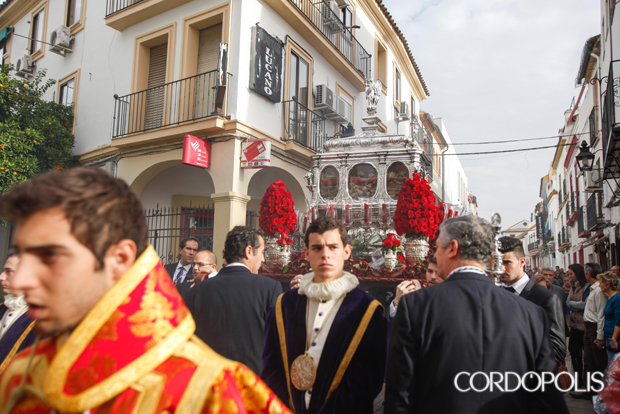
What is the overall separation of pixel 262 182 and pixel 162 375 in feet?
40.5

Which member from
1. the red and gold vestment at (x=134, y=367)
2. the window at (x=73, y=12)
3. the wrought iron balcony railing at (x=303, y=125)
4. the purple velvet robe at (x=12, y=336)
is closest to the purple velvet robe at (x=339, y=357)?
the red and gold vestment at (x=134, y=367)

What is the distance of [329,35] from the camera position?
1360 centimetres

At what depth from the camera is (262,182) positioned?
43.3ft

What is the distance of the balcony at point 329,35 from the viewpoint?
11351 mm

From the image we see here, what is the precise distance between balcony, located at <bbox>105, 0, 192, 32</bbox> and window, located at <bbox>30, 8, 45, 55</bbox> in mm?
4339

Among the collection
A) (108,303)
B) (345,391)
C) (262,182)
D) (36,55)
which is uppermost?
(36,55)

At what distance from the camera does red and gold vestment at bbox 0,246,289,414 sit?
91 cm

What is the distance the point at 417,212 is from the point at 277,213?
236 centimetres

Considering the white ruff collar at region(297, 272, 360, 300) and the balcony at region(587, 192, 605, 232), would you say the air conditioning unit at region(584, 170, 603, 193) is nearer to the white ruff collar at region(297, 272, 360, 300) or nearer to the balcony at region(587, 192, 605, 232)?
the balcony at region(587, 192, 605, 232)

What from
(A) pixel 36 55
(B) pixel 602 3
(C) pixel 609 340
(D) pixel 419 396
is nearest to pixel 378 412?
(C) pixel 609 340

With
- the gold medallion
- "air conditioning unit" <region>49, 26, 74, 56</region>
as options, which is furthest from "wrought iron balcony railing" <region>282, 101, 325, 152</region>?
the gold medallion

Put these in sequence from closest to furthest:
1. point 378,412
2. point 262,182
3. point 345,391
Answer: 1. point 345,391
2. point 378,412
3. point 262,182

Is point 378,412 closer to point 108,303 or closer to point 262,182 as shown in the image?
point 108,303

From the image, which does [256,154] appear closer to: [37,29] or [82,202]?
[82,202]
